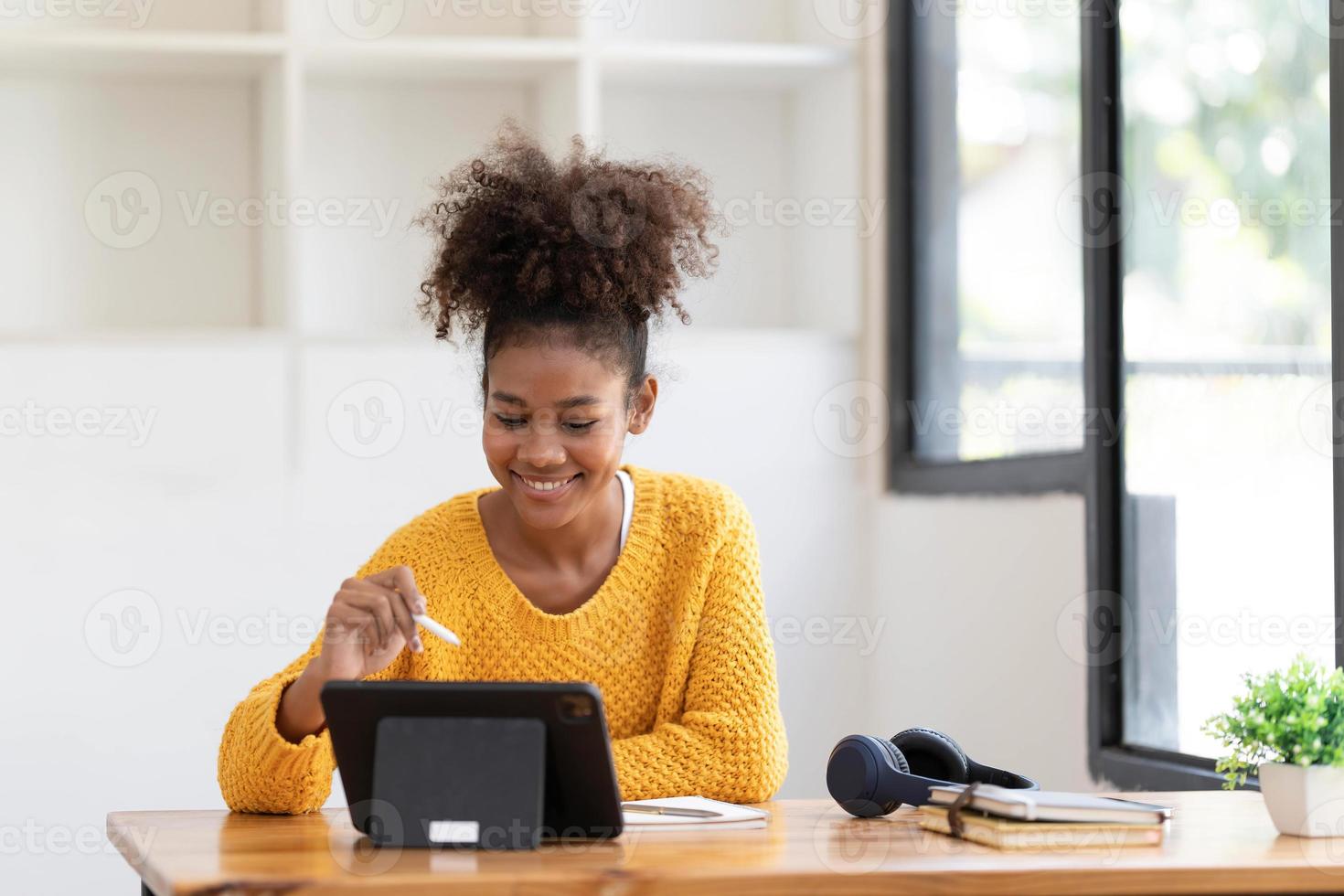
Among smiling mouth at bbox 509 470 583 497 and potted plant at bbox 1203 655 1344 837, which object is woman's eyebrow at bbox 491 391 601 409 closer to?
smiling mouth at bbox 509 470 583 497

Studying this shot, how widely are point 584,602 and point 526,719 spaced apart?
658 mm

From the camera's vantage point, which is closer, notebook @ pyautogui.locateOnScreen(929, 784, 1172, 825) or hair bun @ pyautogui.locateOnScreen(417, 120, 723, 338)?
notebook @ pyautogui.locateOnScreen(929, 784, 1172, 825)

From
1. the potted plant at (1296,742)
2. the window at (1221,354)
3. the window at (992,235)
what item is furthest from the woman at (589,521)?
the window at (992,235)

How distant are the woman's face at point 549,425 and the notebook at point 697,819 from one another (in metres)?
0.42

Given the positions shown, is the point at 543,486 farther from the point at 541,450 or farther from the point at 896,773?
the point at 896,773

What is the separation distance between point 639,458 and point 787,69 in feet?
2.85

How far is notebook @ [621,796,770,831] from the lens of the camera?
1.54m

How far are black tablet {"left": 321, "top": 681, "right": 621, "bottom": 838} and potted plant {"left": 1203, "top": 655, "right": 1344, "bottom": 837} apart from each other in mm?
616

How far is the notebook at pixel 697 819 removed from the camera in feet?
5.07

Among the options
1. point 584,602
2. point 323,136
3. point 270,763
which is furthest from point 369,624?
point 323,136

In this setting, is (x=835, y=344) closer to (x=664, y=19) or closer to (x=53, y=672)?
(x=664, y=19)

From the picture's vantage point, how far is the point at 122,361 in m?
→ 3.02

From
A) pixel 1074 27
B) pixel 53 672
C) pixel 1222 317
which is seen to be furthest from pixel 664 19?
pixel 53 672

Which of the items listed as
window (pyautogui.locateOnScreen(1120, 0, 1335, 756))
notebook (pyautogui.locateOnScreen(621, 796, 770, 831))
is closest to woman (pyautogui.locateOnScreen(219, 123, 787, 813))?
notebook (pyautogui.locateOnScreen(621, 796, 770, 831))
